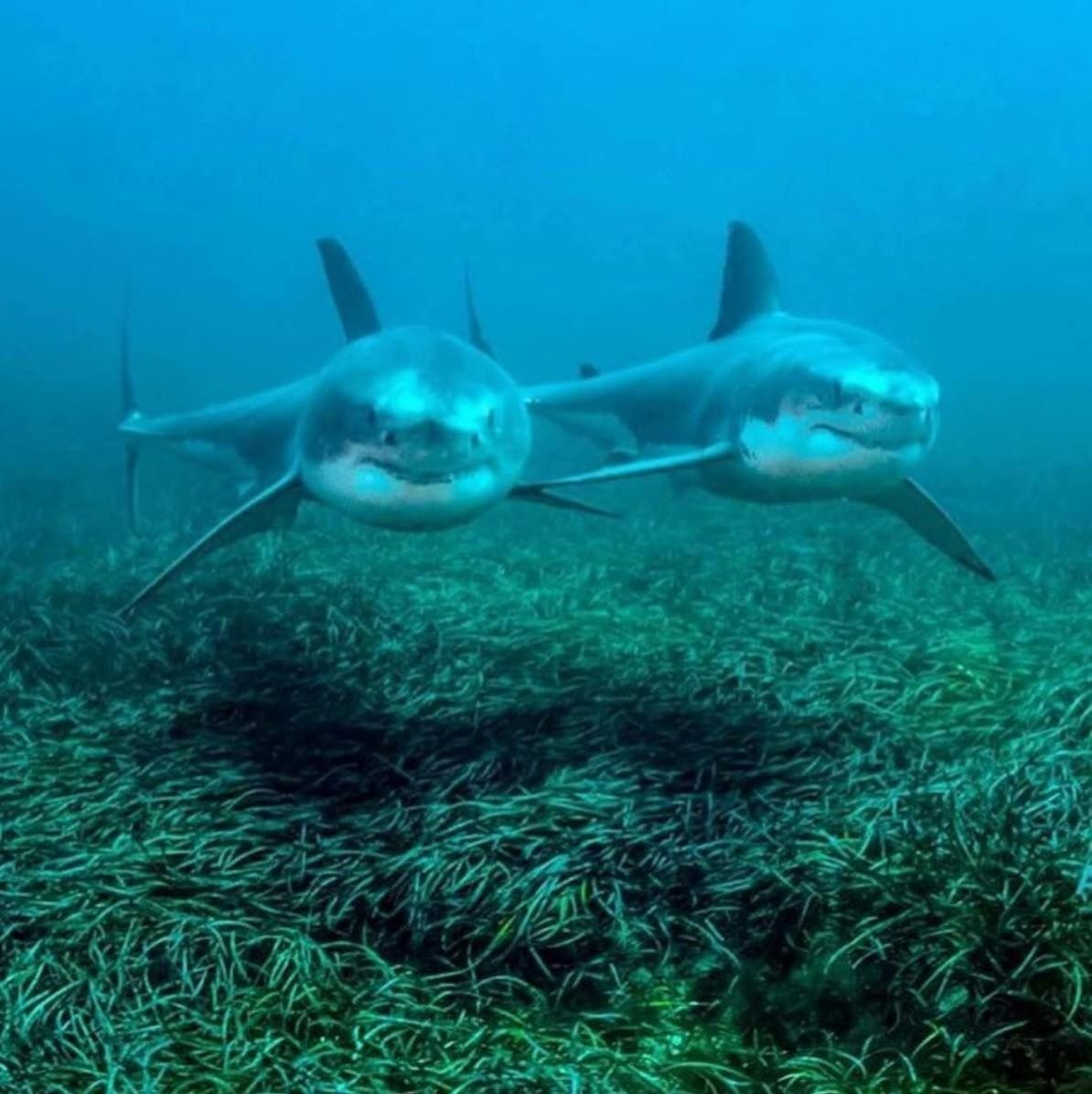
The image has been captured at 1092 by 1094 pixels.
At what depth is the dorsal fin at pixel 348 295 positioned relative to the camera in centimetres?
764

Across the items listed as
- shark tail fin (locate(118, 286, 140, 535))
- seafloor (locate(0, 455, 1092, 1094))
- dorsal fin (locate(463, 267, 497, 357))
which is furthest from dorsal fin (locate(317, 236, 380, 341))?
shark tail fin (locate(118, 286, 140, 535))

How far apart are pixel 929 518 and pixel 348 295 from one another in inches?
164

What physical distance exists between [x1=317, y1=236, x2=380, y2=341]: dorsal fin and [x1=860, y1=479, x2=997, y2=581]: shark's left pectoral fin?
11.5ft

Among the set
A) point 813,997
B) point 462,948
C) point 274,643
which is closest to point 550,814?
point 462,948

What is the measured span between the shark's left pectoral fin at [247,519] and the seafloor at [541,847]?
32.9 inches

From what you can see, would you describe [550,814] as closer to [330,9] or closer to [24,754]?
[24,754]

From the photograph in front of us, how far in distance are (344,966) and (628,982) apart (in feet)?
3.16

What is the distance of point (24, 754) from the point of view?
5.52 m

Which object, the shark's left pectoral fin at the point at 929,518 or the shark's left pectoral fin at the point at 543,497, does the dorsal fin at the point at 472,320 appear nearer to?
the shark's left pectoral fin at the point at 543,497

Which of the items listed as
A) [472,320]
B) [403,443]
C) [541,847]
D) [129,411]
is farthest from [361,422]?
[129,411]

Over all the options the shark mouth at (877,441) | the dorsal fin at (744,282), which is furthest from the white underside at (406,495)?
the dorsal fin at (744,282)

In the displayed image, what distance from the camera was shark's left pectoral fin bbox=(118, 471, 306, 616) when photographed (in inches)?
229

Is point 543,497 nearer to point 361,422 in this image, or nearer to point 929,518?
point 361,422

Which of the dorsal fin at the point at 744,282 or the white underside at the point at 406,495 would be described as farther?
the dorsal fin at the point at 744,282
